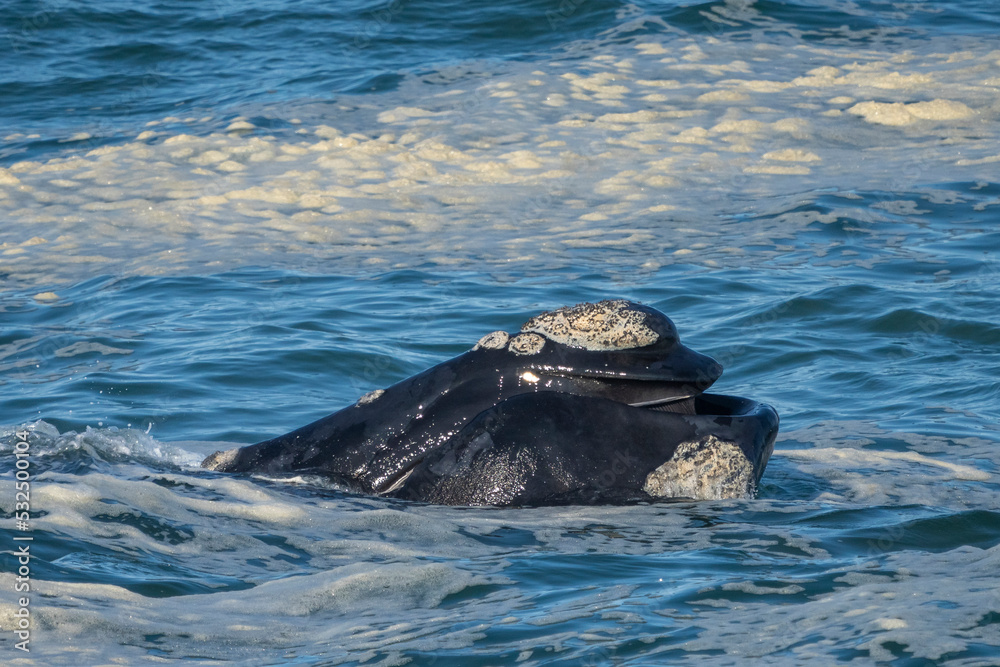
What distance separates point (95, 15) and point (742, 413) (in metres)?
18.7

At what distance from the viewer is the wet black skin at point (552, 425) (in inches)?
174

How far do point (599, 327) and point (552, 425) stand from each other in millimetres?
378

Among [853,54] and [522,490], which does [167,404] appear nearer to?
[522,490]

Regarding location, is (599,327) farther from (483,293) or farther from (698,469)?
(483,293)

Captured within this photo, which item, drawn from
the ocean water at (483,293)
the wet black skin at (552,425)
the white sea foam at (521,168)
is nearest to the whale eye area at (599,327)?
the wet black skin at (552,425)

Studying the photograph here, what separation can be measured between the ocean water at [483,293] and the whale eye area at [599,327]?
583mm

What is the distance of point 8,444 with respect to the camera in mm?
5598

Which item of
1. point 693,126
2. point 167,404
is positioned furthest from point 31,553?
point 693,126

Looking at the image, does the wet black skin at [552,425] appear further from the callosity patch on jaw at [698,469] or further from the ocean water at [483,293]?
the ocean water at [483,293]

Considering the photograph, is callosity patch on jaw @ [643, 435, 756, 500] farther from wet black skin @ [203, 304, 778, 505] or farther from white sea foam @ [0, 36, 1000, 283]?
white sea foam @ [0, 36, 1000, 283]

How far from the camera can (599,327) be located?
4461 millimetres

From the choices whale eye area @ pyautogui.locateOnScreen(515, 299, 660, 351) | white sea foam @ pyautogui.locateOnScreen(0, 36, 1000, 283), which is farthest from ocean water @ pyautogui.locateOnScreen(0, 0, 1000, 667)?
whale eye area @ pyautogui.locateOnScreen(515, 299, 660, 351)

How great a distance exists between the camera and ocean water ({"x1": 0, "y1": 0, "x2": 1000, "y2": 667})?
144 inches

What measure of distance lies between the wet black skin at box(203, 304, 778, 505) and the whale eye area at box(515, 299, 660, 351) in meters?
0.03
